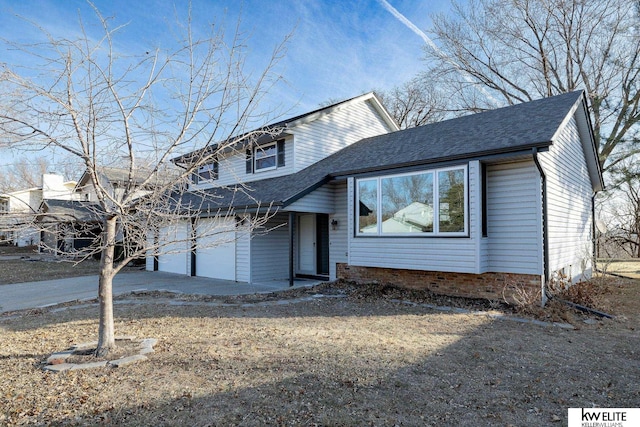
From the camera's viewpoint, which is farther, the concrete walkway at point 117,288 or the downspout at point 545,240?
the concrete walkway at point 117,288

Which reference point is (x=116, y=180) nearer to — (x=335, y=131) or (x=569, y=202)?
(x=335, y=131)

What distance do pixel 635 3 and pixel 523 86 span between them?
19.4ft

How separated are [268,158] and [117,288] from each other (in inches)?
246

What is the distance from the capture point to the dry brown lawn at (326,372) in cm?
348

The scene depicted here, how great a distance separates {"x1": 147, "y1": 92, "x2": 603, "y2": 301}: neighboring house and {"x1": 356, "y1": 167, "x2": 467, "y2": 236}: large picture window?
23mm

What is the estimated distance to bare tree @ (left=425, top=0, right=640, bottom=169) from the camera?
1928cm

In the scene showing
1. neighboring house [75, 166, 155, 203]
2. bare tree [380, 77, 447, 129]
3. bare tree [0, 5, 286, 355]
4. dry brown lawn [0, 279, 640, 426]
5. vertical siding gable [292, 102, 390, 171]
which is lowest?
dry brown lawn [0, 279, 640, 426]

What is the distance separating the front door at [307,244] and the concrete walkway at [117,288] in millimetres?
830

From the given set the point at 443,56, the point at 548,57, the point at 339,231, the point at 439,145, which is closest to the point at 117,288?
the point at 339,231

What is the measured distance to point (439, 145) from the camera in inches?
380

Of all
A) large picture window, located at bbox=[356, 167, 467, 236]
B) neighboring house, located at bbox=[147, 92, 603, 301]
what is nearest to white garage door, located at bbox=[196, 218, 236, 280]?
neighboring house, located at bbox=[147, 92, 603, 301]

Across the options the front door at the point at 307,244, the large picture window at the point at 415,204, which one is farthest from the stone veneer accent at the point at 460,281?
the front door at the point at 307,244

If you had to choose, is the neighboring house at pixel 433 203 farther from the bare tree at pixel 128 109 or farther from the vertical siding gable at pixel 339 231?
the bare tree at pixel 128 109

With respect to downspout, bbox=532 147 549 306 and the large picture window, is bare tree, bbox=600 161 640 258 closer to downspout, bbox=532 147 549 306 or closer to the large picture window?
downspout, bbox=532 147 549 306
